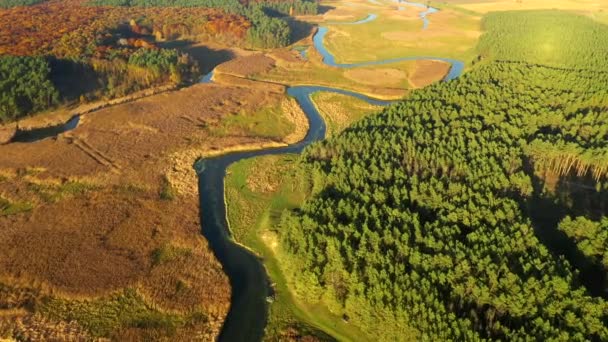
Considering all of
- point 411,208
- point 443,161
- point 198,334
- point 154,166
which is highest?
point 443,161

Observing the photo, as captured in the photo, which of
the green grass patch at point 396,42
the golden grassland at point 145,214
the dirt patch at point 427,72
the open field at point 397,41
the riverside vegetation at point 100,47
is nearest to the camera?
the golden grassland at point 145,214

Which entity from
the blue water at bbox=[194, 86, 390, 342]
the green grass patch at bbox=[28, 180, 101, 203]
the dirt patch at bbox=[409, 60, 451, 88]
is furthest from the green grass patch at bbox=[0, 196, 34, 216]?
the dirt patch at bbox=[409, 60, 451, 88]

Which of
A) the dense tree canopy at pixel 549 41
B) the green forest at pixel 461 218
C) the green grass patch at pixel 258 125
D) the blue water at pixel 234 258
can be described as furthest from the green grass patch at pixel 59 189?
the dense tree canopy at pixel 549 41

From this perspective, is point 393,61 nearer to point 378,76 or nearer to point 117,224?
point 378,76

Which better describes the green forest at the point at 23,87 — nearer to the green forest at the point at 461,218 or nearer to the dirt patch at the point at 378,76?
the green forest at the point at 461,218

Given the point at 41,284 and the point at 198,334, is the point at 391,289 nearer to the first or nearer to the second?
the point at 198,334

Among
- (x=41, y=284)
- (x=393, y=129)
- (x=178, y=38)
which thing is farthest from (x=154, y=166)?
(x=178, y=38)
